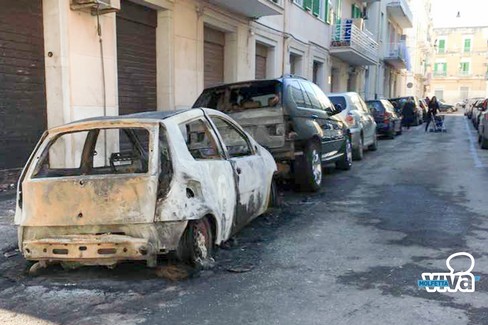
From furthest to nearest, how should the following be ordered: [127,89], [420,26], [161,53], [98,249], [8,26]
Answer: [420,26] < [161,53] < [127,89] < [8,26] < [98,249]

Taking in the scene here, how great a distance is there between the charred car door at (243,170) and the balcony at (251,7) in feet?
24.6

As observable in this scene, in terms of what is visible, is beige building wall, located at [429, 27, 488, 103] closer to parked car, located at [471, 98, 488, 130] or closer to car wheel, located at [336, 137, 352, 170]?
parked car, located at [471, 98, 488, 130]

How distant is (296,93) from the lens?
26.9ft

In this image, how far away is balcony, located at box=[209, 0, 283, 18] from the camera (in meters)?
13.1

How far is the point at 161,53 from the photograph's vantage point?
37.3ft

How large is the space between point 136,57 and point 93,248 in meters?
7.32

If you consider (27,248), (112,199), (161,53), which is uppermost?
(161,53)

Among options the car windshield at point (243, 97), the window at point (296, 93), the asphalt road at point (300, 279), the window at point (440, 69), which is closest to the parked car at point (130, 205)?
the asphalt road at point (300, 279)

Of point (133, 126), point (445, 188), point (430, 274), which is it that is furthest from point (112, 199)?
point (445, 188)

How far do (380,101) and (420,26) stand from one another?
44.7 meters

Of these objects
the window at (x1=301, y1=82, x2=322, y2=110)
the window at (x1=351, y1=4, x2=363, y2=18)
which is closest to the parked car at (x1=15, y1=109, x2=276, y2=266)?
the window at (x1=301, y1=82, x2=322, y2=110)

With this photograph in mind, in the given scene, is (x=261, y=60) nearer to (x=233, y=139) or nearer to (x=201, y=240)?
(x=233, y=139)

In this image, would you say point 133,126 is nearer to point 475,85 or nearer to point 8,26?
point 8,26

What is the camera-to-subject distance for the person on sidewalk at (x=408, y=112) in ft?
87.7
